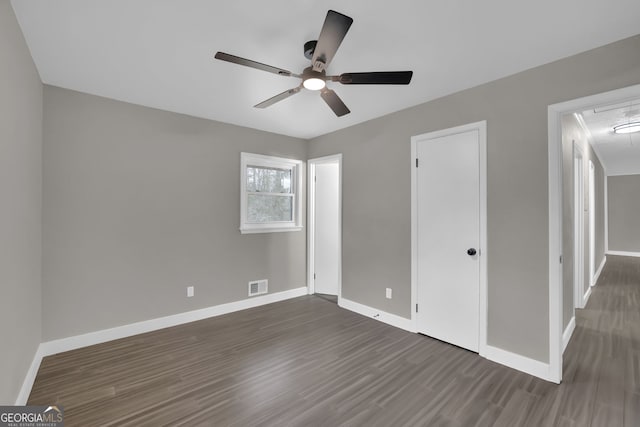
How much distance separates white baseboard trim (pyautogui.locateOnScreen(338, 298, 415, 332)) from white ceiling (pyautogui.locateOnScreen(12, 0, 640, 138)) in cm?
259

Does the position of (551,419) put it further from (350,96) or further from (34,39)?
(34,39)

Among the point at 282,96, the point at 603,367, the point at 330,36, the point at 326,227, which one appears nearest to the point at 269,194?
the point at 326,227

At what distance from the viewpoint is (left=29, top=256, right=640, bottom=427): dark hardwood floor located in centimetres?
194

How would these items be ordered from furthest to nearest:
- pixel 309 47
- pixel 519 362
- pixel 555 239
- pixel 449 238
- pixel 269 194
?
pixel 269 194 → pixel 449 238 → pixel 519 362 → pixel 555 239 → pixel 309 47

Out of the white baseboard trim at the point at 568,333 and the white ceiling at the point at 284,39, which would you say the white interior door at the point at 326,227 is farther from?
the white baseboard trim at the point at 568,333

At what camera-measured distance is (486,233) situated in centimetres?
271

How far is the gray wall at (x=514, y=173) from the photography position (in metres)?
2.20

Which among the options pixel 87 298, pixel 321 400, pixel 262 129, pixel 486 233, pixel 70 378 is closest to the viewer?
pixel 321 400

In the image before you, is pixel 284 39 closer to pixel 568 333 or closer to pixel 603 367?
pixel 603 367

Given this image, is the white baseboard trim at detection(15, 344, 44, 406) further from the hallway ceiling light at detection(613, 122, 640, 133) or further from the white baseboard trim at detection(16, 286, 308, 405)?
the hallway ceiling light at detection(613, 122, 640, 133)

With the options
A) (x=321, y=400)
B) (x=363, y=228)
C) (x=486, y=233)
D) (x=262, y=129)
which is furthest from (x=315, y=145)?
(x=321, y=400)

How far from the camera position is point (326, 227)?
4805 millimetres

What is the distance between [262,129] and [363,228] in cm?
208

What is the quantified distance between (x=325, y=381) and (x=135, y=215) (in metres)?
2.66
